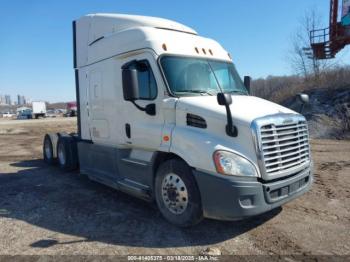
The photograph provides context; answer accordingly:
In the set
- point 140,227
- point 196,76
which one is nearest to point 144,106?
point 196,76

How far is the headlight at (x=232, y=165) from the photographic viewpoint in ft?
14.0

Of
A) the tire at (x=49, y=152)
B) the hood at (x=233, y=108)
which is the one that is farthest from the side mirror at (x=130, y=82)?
the tire at (x=49, y=152)

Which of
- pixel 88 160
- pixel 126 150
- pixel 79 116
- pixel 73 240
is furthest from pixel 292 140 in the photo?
pixel 79 116

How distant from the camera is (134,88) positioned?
4977 millimetres

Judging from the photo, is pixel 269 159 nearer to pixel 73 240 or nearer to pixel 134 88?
pixel 134 88

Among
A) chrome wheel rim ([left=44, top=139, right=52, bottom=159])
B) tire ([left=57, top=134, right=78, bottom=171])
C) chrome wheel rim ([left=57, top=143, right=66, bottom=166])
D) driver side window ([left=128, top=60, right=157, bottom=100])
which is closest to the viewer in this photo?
driver side window ([left=128, top=60, right=157, bottom=100])

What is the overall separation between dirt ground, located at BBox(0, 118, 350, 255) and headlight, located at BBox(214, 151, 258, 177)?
996mm

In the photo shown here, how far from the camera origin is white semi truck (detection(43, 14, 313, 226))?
430cm

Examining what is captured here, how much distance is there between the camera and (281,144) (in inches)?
179

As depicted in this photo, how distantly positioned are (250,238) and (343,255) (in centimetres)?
117

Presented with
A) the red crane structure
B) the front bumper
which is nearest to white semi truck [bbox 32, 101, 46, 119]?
the red crane structure

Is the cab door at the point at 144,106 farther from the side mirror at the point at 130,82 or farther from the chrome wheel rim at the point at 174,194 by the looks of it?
the chrome wheel rim at the point at 174,194

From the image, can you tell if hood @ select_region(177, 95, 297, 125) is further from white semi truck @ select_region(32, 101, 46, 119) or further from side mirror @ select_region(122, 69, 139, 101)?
white semi truck @ select_region(32, 101, 46, 119)

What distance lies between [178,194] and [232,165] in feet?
3.37
